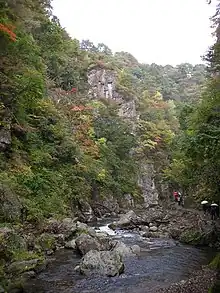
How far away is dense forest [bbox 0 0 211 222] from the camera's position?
48.0ft

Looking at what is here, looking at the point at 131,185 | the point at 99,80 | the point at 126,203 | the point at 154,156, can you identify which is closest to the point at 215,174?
the point at 126,203

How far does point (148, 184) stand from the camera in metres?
40.4

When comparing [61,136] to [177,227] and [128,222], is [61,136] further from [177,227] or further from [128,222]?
[177,227]

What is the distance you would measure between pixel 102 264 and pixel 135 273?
3.14ft

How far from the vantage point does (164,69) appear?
8712 cm

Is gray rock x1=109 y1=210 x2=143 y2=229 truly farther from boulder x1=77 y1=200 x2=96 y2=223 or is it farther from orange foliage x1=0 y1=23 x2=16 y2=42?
orange foliage x1=0 y1=23 x2=16 y2=42

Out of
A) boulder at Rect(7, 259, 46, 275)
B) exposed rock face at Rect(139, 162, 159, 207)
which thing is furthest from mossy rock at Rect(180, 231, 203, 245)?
exposed rock face at Rect(139, 162, 159, 207)

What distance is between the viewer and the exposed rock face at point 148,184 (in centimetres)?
3891

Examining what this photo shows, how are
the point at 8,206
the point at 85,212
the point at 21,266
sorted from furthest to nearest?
the point at 85,212, the point at 8,206, the point at 21,266

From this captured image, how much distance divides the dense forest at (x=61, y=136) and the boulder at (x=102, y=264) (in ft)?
11.0

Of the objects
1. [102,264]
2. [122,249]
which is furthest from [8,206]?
[122,249]

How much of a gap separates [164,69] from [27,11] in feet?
236

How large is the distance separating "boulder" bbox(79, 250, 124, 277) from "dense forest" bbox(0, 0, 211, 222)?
336cm

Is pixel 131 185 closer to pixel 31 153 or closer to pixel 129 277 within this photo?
pixel 31 153
